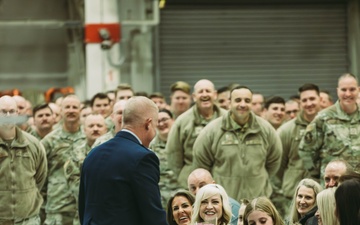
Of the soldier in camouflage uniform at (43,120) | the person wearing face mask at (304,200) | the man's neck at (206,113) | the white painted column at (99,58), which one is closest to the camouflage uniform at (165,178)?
the man's neck at (206,113)

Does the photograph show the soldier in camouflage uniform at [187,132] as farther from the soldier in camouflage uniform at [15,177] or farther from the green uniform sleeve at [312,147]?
the soldier in camouflage uniform at [15,177]

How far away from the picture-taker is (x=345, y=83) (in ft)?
41.0

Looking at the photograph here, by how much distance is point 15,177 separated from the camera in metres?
12.2

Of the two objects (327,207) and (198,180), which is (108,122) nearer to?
(198,180)

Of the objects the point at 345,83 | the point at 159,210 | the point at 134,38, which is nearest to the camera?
the point at 159,210

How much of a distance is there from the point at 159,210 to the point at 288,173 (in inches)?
271

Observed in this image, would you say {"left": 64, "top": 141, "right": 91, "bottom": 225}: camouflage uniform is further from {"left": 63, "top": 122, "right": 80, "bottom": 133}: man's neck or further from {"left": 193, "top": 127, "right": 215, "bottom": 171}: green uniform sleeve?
{"left": 193, "top": 127, "right": 215, "bottom": 171}: green uniform sleeve

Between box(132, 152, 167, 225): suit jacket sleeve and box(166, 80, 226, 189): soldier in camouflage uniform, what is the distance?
234 inches

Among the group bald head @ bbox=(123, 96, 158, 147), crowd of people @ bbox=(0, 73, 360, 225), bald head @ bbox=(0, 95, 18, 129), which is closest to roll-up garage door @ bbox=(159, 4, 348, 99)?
crowd of people @ bbox=(0, 73, 360, 225)

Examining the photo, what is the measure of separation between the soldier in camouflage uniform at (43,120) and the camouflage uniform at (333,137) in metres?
3.54

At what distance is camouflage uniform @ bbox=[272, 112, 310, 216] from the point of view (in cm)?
1416

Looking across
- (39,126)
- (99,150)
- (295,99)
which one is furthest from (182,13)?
(99,150)

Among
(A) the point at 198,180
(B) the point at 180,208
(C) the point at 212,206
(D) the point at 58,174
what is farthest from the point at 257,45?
(C) the point at 212,206

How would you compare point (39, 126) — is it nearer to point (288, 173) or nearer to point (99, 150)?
point (288, 173)
